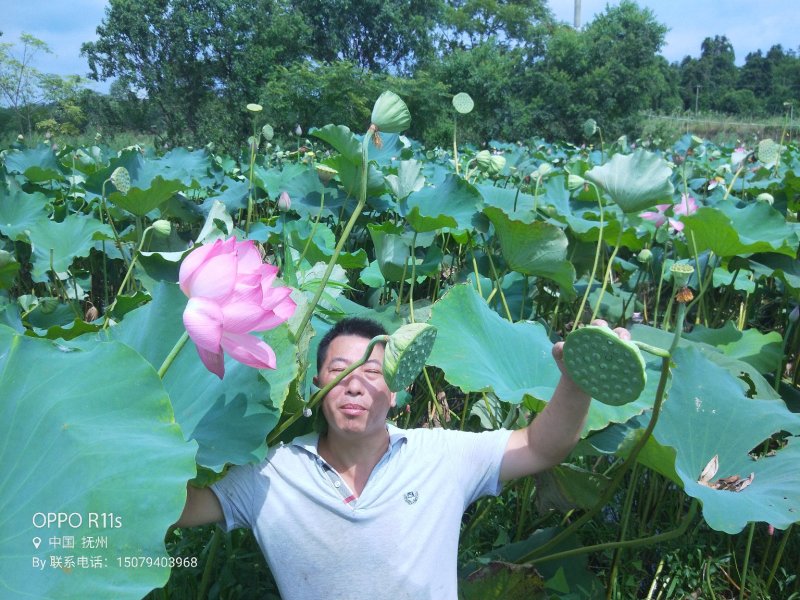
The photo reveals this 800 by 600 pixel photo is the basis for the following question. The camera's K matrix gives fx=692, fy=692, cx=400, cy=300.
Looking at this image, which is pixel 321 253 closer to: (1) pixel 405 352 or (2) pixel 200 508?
(2) pixel 200 508

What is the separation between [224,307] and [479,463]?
0.52 m

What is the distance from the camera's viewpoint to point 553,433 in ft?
3.18

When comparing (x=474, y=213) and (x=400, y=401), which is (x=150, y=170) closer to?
(x=474, y=213)

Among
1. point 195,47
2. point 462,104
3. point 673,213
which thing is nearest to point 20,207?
point 462,104

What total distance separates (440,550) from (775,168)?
2.97 m

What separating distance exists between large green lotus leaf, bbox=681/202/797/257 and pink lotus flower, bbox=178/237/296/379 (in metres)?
1.16

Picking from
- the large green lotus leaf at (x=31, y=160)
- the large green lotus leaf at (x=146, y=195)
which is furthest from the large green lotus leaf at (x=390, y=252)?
the large green lotus leaf at (x=31, y=160)

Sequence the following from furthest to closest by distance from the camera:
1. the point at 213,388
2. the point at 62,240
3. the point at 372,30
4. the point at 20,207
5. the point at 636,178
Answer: the point at 372,30 → the point at 20,207 → the point at 62,240 → the point at 636,178 → the point at 213,388

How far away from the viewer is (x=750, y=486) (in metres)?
1.02

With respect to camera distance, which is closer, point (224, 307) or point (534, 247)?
point (224, 307)

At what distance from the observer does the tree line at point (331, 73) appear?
41.3ft

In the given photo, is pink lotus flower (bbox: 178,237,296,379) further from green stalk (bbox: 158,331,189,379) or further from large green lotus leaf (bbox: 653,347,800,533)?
large green lotus leaf (bbox: 653,347,800,533)

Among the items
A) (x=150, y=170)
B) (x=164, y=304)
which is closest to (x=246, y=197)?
(x=150, y=170)

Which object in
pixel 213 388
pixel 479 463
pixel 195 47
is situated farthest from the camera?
pixel 195 47
